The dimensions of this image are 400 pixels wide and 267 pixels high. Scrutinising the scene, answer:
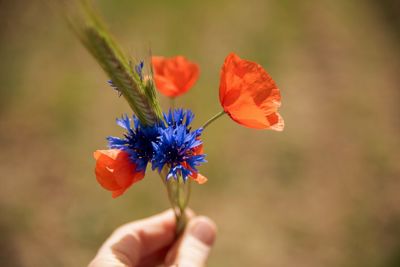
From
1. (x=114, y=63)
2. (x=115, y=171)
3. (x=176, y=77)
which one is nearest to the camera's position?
(x=114, y=63)

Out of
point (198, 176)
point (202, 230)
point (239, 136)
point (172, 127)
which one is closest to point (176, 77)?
point (172, 127)

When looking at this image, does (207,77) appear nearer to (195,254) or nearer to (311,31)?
(311,31)

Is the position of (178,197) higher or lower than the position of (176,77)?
lower

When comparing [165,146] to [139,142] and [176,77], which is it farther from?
[176,77]

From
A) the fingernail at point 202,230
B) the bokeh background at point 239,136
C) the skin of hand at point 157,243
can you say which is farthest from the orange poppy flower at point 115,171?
the bokeh background at point 239,136

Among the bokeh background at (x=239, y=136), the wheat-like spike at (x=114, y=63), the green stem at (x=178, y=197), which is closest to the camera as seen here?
the wheat-like spike at (x=114, y=63)

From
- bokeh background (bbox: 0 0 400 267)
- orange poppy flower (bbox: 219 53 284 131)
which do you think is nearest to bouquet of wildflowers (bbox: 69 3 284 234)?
orange poppy flower (bbox: 219 53 284 131)

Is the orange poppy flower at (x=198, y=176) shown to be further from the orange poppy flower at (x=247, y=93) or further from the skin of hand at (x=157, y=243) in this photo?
the skin of hand at (x=157, y=243)
